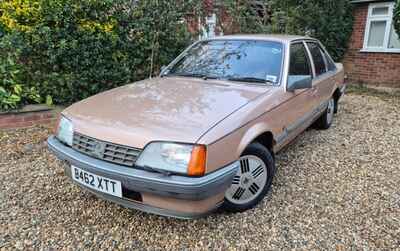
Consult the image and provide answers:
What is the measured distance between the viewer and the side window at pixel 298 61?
3036 mm

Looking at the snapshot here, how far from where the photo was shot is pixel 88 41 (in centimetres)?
455

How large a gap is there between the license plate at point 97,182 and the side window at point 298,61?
78.1 inches

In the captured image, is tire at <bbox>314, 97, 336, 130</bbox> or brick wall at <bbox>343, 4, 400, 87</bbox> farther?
brick wall at <bbox>343, 4, 400, 87</bbox>

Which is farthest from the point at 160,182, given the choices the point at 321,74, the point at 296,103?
the point at 321,74

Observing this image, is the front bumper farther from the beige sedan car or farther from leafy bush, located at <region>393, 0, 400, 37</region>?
leafy bush, located at <region>393, 0, 400, 37</region>

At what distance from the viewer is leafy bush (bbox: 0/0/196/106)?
4.29m

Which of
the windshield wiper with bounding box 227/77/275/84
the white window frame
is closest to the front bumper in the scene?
the windshield wiper with bounding box 227/77/275/84

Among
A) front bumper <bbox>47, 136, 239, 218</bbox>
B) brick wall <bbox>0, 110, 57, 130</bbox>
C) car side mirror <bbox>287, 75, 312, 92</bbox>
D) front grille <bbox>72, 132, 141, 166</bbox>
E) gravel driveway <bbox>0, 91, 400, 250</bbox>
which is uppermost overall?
car side mirror <bbox>287, 75, 312, 92</bbox>

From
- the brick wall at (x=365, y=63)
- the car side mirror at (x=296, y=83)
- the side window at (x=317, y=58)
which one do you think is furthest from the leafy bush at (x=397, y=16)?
the car side mirror at (x=296, y=83)

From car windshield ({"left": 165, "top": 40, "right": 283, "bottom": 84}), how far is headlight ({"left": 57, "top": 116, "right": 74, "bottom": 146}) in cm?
131

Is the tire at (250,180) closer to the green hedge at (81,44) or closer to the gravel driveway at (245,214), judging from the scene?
the gravel driveway at (245,214)

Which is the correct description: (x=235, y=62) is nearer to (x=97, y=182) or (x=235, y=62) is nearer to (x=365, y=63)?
(x=97, y=182)

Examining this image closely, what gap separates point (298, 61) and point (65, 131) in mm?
2472

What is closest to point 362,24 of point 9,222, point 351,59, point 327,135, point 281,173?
A: point 351,59
